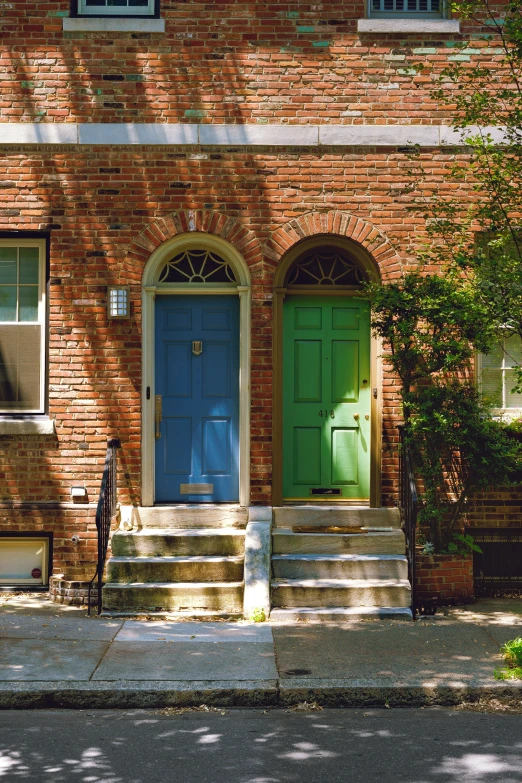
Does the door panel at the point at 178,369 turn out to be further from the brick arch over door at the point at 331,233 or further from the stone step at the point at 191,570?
the stone step at the point at 191,570

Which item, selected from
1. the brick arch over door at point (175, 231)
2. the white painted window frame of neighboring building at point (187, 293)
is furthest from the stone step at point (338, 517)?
the brick arch over door at point (175, 231)

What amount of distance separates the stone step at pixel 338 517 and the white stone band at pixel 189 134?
3.79 meters

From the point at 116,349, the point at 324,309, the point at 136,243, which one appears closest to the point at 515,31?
the point at 324,309

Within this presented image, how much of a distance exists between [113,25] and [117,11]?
0.26 metres

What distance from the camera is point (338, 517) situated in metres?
9.55

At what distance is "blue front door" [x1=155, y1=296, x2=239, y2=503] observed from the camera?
9.88 metres

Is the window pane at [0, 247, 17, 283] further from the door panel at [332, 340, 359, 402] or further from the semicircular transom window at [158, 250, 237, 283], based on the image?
the door panel at [332, 340, 359, 402]

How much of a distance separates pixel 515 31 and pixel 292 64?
2821mm

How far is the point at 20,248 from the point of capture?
389 inches

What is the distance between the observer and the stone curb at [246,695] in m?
6.36

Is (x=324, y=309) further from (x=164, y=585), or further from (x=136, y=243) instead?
(x=164, y=585)

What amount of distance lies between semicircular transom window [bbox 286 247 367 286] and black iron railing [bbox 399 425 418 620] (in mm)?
1774

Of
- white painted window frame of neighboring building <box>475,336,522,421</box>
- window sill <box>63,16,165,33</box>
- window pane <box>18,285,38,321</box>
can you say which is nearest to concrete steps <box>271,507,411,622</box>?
white painted window frame of neighboring building <box>475,336,522,421</box>

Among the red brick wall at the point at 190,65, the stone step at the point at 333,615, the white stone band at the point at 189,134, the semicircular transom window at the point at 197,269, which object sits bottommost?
the stone step at the point at 333,615
